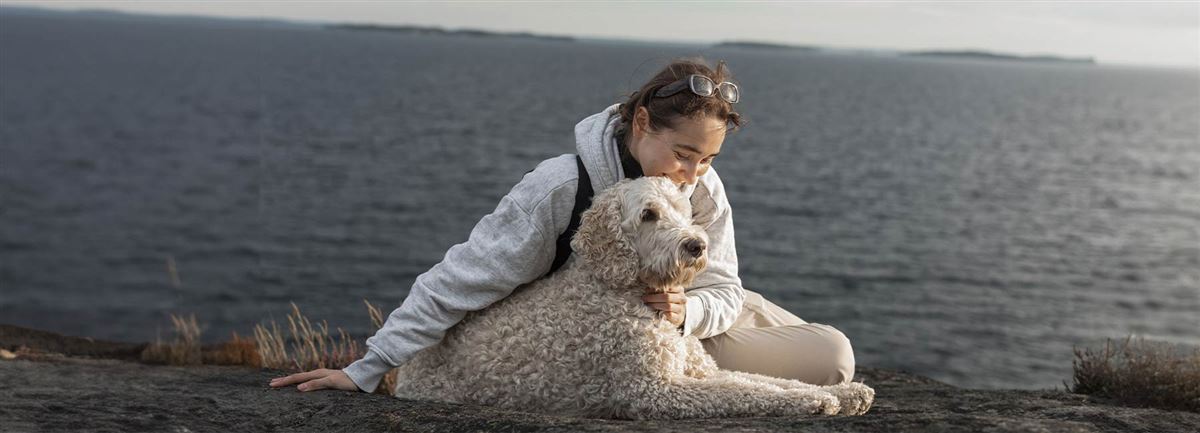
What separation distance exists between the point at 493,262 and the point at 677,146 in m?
0.95

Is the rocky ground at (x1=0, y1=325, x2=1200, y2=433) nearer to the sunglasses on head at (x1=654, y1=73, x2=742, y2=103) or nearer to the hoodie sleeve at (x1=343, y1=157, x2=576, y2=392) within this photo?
the hoodie sleeve at (x1=343, y1=157, x2=576, y2=392)

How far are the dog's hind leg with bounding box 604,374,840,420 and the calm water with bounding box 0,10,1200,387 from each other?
1626mm

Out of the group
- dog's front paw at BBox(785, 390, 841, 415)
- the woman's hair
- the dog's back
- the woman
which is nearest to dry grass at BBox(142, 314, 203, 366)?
the woman

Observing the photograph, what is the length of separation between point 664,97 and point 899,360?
1746 centimetres

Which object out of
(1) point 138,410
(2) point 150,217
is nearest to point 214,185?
(2) point 150,217

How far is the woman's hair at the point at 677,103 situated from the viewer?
15.5 feet

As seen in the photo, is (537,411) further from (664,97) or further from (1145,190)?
(1145,190)

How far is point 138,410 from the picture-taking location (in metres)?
5.10

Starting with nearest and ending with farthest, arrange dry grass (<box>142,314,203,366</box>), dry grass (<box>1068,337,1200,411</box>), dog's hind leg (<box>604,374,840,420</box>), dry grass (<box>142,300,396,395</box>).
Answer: dog's hind leg (<box>604,374,840,420</box>), dry grass (<box>1068,337,1200,411</box>), dry grass (<box>142,300,396,395</box>), dry grass (<box>142,314,203,366</box>)

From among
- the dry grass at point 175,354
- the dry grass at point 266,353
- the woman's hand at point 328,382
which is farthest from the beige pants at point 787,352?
the dry grass at point 175,354

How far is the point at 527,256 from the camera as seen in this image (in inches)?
184

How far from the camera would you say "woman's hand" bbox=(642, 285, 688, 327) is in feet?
14.8

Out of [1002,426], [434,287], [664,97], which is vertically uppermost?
[664,97]

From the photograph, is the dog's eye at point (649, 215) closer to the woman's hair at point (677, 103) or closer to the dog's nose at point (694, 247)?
the dog's nose at point (694, 247)
